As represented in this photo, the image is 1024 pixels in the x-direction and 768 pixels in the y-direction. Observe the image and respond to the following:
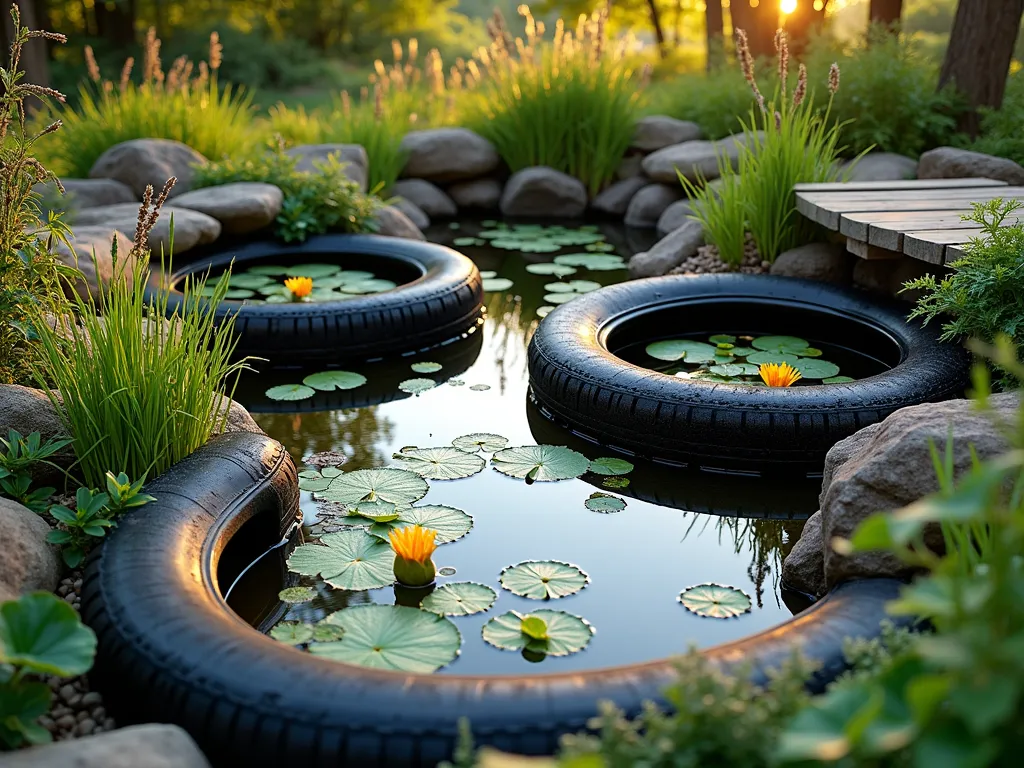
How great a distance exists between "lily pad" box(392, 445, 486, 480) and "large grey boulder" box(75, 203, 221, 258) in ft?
6.80

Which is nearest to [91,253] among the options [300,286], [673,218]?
[300,286]

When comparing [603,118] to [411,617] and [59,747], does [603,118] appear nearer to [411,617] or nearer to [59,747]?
[411,617]

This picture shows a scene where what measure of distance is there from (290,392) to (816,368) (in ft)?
7.03

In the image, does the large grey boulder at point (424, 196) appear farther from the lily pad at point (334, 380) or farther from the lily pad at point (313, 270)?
the lily pad at point (334, 380)

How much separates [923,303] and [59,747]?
3.09m

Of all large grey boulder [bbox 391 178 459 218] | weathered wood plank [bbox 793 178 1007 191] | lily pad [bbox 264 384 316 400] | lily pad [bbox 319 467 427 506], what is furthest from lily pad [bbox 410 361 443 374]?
large grey boulder [bbox 391 178 459 218]

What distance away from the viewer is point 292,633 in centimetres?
242

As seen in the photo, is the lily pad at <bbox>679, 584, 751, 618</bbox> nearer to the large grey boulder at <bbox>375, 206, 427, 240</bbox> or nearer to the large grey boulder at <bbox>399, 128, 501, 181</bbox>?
the large grey boulder at <bbox>375, 206, 427, 240</bbox>

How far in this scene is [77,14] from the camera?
59.7 ft

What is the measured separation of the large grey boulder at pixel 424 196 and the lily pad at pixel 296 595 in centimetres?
514

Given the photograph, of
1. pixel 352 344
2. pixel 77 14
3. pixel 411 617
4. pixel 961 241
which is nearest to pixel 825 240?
pixel 961 241

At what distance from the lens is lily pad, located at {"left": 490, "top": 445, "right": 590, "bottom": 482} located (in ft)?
10.9

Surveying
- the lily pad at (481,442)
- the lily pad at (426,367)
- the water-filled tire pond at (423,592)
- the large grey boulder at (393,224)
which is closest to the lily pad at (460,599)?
the water-filled tire pond at (423,592)

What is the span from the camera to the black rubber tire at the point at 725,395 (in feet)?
10.6
